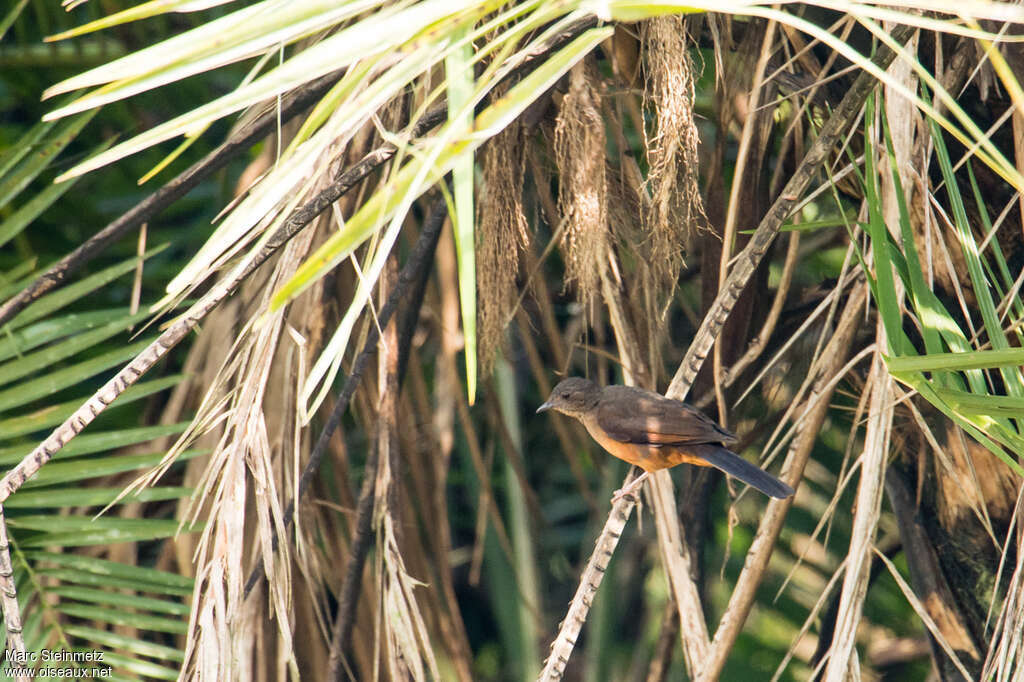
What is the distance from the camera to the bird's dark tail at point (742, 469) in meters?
2.78

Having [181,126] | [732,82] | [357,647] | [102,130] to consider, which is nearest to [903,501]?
[732,82]

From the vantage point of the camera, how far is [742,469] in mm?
3107

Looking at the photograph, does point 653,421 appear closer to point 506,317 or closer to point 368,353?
point 506,317

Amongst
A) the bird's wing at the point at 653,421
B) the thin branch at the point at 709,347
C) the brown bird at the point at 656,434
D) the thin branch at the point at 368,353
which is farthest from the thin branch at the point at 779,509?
the thin branch at the point at 368,353

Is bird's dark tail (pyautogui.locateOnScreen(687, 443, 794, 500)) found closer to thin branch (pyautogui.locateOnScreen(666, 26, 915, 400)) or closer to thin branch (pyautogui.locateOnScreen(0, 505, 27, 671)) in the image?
thin branch (pyautogui.locateOnScreen(666, 26, 915, 400))

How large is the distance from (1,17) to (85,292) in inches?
63.3

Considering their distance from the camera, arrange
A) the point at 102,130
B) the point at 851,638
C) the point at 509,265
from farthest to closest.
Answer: the point at 102,130, the point at 509,265, the point at 851,638

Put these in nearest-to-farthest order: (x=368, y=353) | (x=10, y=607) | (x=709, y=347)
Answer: (x=10, y=607) < (x=709, y=347) < (x=368, y=353)

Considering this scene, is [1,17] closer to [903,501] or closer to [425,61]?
[425,61]

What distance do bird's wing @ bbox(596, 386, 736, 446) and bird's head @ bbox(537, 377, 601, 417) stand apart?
23 centimetres

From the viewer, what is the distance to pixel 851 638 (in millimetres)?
2297

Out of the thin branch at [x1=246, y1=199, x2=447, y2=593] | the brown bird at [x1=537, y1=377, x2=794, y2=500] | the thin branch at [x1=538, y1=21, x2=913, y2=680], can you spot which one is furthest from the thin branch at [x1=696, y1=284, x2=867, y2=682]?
the thin branch at [x1=246, y1=199, x2=447, y2=593]

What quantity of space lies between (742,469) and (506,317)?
2.88 ft

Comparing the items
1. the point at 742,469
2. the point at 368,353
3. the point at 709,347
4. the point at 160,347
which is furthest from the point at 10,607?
the point at 742,469
